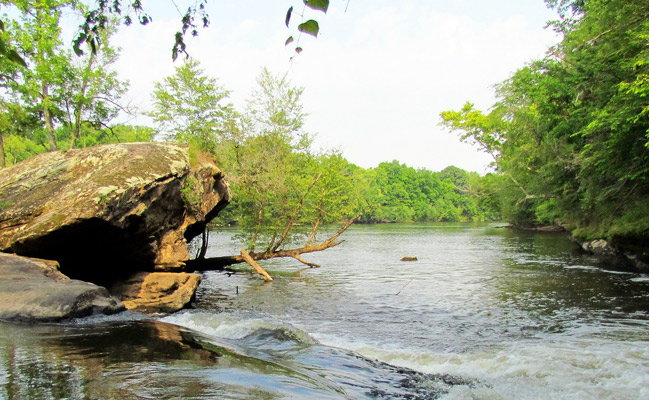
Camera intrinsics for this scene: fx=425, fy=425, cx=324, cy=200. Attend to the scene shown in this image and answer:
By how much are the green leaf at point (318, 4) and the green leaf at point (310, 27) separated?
0.32 ft

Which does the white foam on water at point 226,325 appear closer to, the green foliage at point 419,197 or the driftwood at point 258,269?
the driftwood at point 258,269

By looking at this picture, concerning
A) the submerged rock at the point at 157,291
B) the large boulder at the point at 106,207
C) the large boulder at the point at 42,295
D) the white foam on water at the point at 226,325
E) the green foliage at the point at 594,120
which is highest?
the green foliage at the point at 594,120

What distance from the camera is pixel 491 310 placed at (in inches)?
457

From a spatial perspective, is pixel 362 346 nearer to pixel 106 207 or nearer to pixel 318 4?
pixel 106 207

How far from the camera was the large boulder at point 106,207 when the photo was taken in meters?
9.69

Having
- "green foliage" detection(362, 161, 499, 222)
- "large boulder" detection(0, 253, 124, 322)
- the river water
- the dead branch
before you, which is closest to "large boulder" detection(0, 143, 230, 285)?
"large boulder" detection(0, 253, 124, 322)

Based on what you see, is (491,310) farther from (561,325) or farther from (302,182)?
(302,182)

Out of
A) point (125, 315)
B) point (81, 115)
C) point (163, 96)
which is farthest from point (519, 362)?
point (163, 96)

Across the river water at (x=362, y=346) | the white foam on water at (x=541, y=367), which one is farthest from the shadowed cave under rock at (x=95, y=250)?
the white foam on water at (x=541, y=367)

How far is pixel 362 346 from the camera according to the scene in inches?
324

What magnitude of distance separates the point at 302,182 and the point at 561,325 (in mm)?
12808

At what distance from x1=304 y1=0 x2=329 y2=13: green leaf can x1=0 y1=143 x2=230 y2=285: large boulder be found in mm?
9141

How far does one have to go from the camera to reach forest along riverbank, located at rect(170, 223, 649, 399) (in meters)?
6.43

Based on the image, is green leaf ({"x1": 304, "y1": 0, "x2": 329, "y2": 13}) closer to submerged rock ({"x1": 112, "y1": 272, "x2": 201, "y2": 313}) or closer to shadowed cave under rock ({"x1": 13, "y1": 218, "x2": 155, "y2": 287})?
shadowed cave under rock ({"x1": 13, "y1": 218, "x2": 155, "y2": 287})
